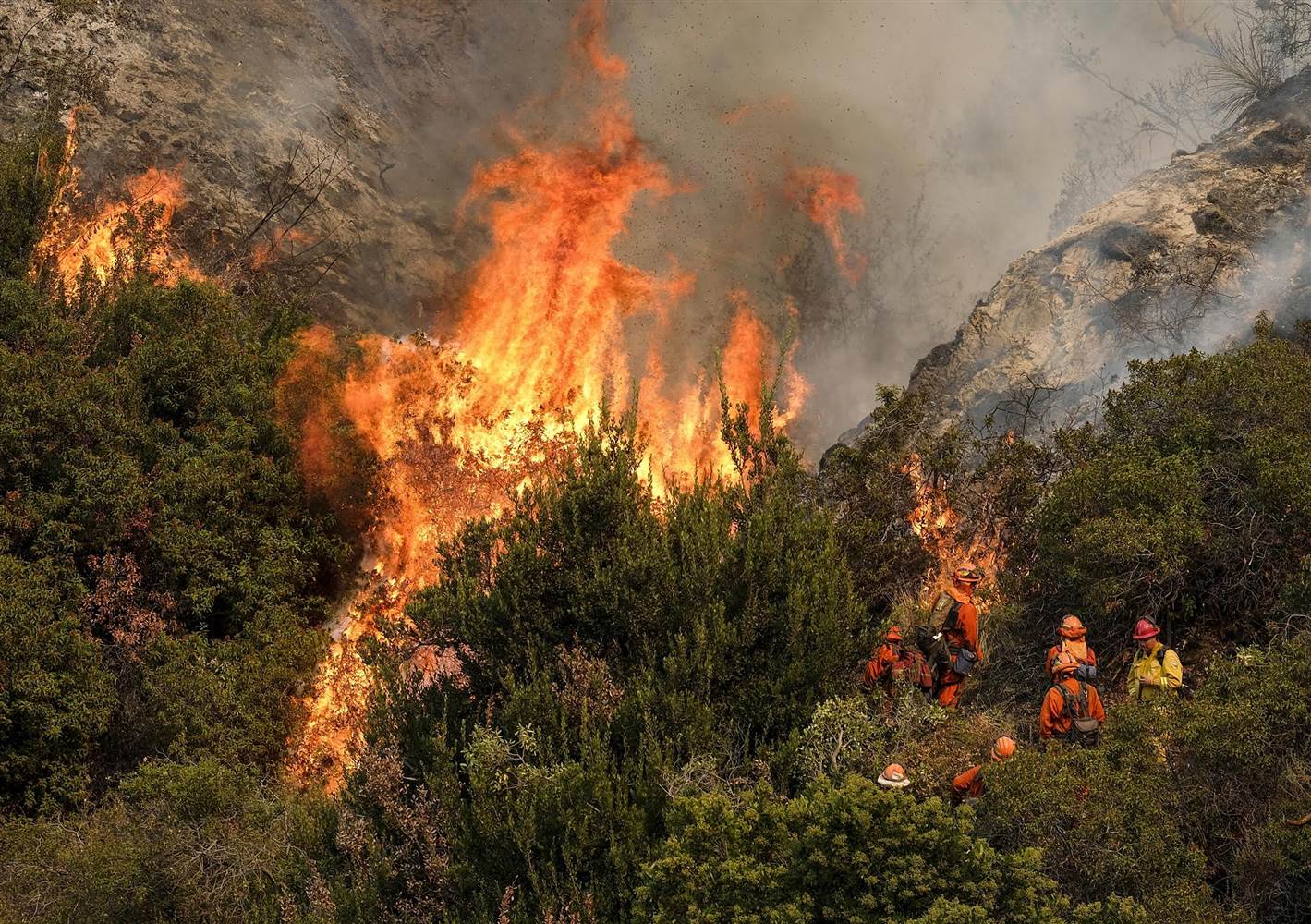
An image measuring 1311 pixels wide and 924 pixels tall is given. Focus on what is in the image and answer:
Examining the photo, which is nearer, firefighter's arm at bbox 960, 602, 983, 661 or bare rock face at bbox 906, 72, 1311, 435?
firefighter's arm at bbox 960, 602, 983, 661

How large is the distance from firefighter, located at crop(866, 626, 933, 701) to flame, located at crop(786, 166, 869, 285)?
19.2 m

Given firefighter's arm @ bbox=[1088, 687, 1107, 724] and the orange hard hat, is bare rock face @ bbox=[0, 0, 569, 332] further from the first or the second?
the orange hard hat

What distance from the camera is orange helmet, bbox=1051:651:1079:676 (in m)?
13.7

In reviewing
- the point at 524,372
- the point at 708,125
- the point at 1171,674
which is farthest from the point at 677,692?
the point at 708,125

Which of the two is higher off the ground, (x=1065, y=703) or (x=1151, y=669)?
(x=1151, y=669)

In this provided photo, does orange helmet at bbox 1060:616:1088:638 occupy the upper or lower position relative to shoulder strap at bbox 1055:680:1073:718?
upper

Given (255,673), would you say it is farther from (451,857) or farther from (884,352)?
(884,352)

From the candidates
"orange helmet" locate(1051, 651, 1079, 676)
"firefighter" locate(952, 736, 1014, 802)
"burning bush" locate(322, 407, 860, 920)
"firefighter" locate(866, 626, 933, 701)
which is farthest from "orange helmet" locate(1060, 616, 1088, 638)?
"burning bush" locate(322, 407, 860, 920)

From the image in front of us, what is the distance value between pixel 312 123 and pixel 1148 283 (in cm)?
1933

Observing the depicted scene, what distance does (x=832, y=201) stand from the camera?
3409 cm

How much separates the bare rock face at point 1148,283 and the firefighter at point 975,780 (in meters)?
12.1

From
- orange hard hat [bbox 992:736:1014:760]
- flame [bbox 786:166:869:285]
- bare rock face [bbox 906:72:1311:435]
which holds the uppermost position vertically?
flame [bbox 786:166:869:285]

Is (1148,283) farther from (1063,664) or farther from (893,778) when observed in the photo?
(893,778)

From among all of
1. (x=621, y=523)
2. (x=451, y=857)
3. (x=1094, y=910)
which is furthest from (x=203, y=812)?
(x=1094, y=910)
